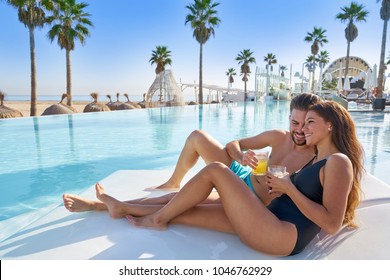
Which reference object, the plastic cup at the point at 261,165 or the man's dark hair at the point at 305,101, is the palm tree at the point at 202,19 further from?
the plastic cup at the point at 261,165

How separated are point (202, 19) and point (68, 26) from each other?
39.2 ft

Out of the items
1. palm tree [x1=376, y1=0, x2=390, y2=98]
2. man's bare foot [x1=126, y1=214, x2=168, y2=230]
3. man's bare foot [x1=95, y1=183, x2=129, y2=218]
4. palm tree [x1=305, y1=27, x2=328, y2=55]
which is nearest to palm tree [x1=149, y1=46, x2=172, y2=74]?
palm tree [x1=376, y1=0, x2=390, y2=98]

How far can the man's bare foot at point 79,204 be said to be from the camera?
2160 mm

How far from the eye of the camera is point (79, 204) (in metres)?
2.18

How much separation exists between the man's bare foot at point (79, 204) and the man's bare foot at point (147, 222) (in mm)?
369

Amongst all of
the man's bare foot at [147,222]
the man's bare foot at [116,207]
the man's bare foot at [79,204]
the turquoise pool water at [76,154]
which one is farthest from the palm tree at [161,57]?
the man's bare foot at [147,222]

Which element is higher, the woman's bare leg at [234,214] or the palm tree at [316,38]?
the palm tree at [316,38]

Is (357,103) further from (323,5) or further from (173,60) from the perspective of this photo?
(173,60)

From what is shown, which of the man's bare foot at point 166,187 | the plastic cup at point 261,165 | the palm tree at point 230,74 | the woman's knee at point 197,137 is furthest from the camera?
the palm tree at point 230,74

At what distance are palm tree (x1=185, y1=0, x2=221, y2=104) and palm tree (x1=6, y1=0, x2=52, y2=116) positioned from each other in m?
13.1

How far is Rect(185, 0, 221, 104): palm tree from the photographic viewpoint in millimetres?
25984

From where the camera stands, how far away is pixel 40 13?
1574cm

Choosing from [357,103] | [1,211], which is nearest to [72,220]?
[1,211]

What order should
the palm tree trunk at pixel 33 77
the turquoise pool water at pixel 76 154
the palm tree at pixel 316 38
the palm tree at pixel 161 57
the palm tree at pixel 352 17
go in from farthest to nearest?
the palm tree at pixel 316 38 < the palm tree at pixel 161 57 < the palm tree at pixel 352 17 < the palm tree trunk at pixel 33 77 < the turquoise pool water at pixel 76 154
